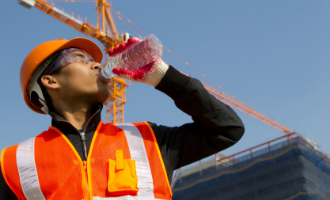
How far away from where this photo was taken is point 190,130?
10.4ft

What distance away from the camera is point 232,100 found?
5372 centimetres

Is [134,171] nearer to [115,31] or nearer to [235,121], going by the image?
[235,121]

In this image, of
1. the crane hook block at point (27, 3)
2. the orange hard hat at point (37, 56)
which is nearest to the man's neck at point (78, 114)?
the orange hard hat at point (37, 56)

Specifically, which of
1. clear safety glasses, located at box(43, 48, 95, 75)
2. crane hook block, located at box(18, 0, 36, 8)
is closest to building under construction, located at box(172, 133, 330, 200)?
crane hook block, located at box(18, 0, 36, 8)

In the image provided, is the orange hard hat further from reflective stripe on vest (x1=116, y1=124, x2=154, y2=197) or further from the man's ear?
reflective stripe on vest (x1=116, y1=124, x2=154, y2=197)

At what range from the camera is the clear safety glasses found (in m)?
3.56

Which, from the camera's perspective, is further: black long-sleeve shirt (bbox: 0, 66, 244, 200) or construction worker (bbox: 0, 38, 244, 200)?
black long-sleeve shirt (bbox: 0, 66, 244, 200)

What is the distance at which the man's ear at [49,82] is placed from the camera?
3.53 metres

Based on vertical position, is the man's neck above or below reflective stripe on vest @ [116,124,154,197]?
above

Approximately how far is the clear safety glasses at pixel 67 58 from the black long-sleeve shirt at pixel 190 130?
22.4 inches

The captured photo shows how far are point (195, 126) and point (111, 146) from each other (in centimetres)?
64

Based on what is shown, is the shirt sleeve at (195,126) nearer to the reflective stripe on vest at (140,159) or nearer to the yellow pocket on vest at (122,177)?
the reflective stripe on vest at (140,159)

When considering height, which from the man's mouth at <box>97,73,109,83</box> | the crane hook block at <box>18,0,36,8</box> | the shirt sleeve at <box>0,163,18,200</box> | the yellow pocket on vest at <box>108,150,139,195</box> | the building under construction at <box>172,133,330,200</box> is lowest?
the shirt sleeve at <box>0,163,18,200</box>

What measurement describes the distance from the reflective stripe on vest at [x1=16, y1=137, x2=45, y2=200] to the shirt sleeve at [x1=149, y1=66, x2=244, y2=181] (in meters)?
0.91
